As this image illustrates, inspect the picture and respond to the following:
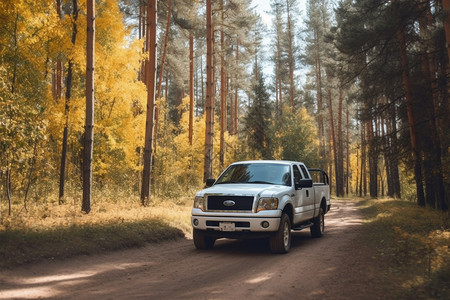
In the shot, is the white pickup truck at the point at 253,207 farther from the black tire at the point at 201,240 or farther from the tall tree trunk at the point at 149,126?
the tall tree trunk at the point at 149,126

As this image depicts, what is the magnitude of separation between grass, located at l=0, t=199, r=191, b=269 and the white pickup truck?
1.84m

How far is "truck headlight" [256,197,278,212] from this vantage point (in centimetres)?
842

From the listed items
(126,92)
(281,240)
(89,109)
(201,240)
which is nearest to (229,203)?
(201,240)

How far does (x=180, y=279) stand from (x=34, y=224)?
5056 millimetres

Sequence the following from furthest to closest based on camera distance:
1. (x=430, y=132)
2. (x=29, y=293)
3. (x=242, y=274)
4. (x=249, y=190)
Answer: (x=430, y=132), (x=249, y=190), (x=242, y=274), (x=29, y=293)

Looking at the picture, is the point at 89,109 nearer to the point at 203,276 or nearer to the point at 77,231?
the point at 77,231

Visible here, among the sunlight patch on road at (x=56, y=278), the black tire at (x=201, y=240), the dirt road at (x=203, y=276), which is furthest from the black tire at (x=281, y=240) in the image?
the sunlight patch on road at (x=56, y=278)

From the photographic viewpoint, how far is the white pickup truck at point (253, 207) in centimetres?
836

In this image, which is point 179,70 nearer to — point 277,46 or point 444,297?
point 277,46

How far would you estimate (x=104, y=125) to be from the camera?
19.2 meters

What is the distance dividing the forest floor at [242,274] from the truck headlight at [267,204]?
106cm

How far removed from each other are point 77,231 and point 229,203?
365 centimetres

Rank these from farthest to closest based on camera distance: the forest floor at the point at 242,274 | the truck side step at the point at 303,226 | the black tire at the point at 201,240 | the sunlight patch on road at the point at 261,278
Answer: the truck side step at the point at 303,226 < the black tire at the point at 201,240 < the sunlight patch on road at the point at 261,278 < the forest floor at the point at 242,274

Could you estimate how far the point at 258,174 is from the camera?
32.7ft
